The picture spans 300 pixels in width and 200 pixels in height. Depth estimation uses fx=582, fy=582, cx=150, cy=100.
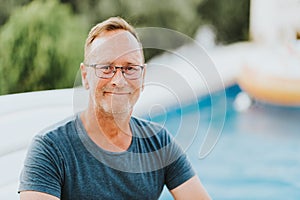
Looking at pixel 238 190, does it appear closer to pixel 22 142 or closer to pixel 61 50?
pixel 61 50

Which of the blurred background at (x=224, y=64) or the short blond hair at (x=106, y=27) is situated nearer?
the short blond hair at (x=106, y=27)

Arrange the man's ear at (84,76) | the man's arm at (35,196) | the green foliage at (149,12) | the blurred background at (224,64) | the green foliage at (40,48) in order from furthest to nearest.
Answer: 1. the green foliage at (149,12)
2. the green foliage at (40,48)
3. the blurred background at (224,64)
4. the man's ear at (84,76)
5. the man's arm at (35,196)

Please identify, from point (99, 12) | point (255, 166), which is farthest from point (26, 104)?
point (99, 12)

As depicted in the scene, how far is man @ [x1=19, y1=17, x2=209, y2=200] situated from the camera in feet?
4.81

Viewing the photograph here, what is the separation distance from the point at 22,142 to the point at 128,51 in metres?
0.67

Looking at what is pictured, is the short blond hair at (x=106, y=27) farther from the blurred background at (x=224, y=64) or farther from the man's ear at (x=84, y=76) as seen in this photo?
the blurred background at (x=224, y=64)

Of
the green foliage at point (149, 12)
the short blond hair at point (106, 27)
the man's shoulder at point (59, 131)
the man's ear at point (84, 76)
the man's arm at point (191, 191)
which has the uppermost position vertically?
the green foliage at point (149, 12)

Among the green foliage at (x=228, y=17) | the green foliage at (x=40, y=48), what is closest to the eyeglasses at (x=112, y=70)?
the green foliage at (x=40, y=48)

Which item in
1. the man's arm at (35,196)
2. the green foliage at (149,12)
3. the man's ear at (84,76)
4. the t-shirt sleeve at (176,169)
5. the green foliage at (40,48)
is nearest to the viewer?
the man's arm at (35,196)

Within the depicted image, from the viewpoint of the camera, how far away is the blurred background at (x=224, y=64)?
14.1ft

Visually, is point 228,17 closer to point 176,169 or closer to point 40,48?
point 40,48

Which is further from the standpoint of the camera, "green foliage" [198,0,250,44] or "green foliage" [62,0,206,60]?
"green foliage" [198,0,250,44]

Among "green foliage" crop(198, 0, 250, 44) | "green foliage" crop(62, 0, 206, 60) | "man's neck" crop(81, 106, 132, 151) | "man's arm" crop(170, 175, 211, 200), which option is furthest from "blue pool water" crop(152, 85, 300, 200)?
"man's neck" crop(81, 106, 132, 151)

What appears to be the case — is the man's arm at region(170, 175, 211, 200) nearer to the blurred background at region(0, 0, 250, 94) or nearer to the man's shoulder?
the man's shoulder
